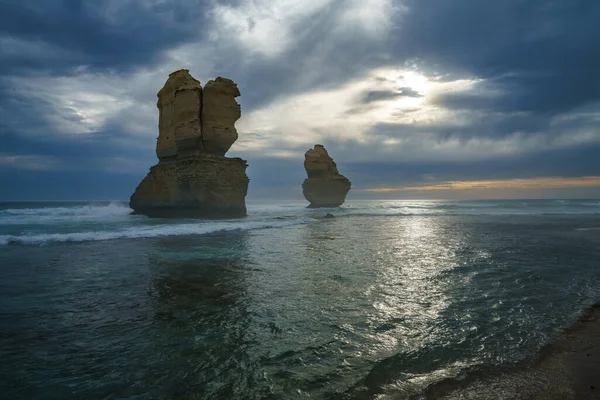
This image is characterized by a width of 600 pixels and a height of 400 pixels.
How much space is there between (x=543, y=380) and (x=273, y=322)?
3800 mm

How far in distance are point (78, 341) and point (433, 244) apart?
1471 cm

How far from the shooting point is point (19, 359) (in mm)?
4199

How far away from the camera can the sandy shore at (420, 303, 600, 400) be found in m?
3.37

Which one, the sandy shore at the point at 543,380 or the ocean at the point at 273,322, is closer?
the sandy shore at the point at 543,380

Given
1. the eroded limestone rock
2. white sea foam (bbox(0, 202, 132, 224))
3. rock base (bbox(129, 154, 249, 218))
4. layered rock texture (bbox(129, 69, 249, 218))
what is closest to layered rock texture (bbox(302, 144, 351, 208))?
rock base (bbox(129, 154, 249, 218))

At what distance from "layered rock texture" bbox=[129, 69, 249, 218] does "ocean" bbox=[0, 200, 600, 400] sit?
22.0 m

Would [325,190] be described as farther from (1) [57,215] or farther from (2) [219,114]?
(1) [57,215]

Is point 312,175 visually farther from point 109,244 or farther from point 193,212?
point 109,244

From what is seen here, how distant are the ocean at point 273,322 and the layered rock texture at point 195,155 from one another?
22.0 metres

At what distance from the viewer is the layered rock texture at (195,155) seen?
108 feet

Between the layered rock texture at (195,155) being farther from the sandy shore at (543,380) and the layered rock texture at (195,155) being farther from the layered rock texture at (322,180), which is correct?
the layered rock texture at (322,180)

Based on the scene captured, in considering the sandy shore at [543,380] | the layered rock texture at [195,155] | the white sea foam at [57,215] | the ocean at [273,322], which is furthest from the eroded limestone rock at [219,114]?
the sandy shore at [543,380]

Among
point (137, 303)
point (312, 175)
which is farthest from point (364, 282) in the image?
point (312, 175)

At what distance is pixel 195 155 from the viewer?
32719 mm
